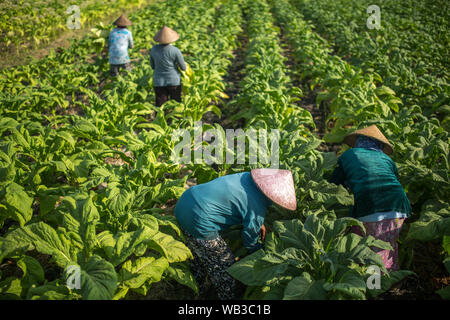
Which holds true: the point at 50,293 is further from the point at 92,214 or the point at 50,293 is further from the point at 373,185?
the point at 373,185

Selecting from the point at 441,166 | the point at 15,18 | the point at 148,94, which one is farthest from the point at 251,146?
the point at 15,18

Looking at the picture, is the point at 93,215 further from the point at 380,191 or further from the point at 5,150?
the point at 380,191

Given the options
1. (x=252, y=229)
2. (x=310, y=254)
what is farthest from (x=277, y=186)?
(x=310, y=254)

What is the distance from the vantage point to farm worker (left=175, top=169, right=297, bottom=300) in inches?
114

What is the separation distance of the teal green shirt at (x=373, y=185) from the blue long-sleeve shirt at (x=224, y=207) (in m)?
0.97

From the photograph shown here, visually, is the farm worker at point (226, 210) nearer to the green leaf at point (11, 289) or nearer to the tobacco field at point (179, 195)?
the tobacco field at point (179, 195)

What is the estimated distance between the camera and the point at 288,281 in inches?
102

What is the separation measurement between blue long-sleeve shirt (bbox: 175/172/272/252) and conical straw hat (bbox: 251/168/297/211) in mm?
121

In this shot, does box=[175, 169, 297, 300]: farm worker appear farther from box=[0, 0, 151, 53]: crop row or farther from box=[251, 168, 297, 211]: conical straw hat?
box=[0, 0, 151, 53]: crop row

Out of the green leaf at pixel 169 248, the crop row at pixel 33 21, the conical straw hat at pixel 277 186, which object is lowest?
the green leaf at pixel 169 248

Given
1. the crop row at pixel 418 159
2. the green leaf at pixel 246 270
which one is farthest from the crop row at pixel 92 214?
the crop row at pixel 418 159

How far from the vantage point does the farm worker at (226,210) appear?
2900 mm

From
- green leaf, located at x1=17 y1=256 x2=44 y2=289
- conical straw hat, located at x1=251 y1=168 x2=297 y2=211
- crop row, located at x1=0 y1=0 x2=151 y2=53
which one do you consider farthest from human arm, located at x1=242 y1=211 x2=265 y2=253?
crop row, located at x1=0 y1=0 x2=151 y2=53

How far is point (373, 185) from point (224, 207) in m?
1.48
